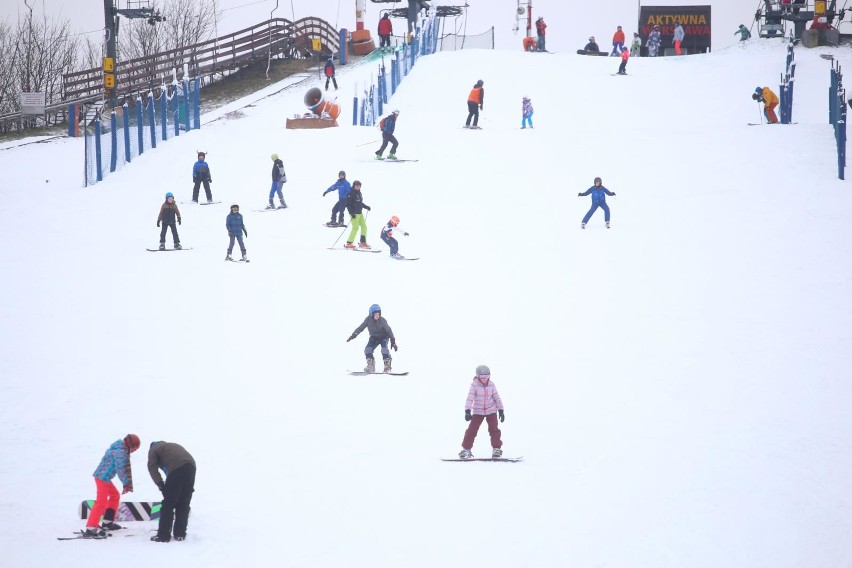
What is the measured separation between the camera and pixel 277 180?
75.5 feet

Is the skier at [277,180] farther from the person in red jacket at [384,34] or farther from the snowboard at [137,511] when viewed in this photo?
the person in red jacket at [384,34]

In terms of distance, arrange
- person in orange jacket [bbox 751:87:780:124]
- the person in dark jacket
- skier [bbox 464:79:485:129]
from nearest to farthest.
→ the person in dark jacket, person in orange jacket [bbox 751:87:780:124], skier [bbox 464:79:485:129]

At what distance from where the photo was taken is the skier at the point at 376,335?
14359mm

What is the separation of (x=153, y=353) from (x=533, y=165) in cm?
1428

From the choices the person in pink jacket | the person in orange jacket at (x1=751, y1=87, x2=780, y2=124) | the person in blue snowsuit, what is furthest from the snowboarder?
the person in pink jacket

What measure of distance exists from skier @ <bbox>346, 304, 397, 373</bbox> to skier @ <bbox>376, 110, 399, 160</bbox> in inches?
518

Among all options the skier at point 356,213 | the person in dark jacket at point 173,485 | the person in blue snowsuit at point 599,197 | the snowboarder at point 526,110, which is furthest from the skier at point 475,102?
A: the person in dark jacket at point 173,485

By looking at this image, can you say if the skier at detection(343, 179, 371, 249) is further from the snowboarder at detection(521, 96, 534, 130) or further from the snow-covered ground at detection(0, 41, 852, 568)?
the snowboarder at detection(521, 96, 534, 130)

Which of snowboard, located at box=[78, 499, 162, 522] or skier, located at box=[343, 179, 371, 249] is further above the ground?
skier, located at box=[343, 179, 371, 249]

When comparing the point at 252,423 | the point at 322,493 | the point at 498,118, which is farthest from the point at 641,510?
the point at 498,118

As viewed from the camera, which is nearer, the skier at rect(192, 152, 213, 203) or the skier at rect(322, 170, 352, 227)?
the skier at rect(322, 170, 352, 227)

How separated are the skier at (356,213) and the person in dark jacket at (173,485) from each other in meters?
11.3

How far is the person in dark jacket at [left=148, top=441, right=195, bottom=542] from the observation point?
955cm

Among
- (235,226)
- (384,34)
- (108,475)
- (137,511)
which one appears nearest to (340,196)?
(235,226)
